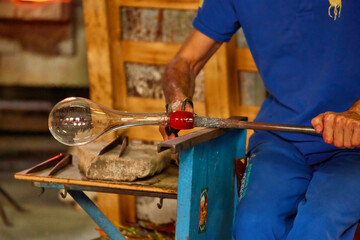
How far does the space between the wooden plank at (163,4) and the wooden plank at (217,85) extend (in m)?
0.34

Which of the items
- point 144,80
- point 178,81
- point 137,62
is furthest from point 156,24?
point 178,81

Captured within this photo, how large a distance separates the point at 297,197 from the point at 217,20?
895 mm

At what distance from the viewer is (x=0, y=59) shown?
23.8ft

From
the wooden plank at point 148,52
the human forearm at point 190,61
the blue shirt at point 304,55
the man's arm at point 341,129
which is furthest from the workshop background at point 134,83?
the man's arm at point 341,129

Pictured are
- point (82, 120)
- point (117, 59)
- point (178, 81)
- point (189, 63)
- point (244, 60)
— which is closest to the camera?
point (82, 120)

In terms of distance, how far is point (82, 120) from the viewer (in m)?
2.08

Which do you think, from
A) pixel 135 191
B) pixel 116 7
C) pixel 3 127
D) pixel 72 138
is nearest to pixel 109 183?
pixel 135 191

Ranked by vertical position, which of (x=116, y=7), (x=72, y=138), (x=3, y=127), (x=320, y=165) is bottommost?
(x=3, y=127)

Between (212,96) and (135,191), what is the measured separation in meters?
1.38

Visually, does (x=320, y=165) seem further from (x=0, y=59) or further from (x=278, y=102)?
(x=0, y=59)

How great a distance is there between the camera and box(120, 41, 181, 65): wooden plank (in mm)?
3637

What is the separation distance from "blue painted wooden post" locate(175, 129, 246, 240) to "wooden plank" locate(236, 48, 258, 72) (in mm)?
1055

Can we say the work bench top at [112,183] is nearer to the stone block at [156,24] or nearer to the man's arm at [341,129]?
the man's arm at [341,129]

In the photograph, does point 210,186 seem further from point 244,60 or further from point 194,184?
point 244,60
